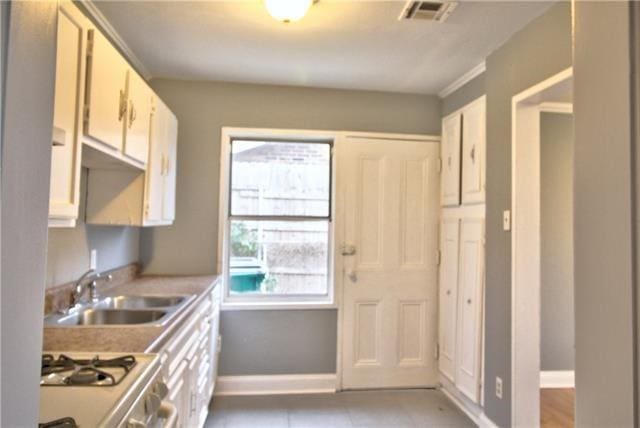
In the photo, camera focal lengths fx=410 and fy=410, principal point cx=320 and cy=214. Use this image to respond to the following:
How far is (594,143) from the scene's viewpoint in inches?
22.8

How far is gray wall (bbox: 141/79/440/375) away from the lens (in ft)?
10.5

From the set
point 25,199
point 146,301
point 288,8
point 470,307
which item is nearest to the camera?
point 25,199

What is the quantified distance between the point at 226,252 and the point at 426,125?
1970 mm

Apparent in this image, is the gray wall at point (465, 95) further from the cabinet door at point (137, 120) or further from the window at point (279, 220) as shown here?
the cabinet door at point (137, 120)

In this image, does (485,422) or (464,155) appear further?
(464,155)

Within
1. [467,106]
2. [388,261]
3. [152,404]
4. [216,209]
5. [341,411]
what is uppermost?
[467,106]

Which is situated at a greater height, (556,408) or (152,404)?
(152,404)

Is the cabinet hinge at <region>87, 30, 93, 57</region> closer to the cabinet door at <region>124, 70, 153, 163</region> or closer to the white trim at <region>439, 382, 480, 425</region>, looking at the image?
the cabinet door at <region>124, 70, 153, 163</region>

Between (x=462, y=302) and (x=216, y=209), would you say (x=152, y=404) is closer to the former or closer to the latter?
(x=216, y=209)

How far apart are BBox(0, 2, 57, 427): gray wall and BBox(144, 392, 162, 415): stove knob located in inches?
24.7

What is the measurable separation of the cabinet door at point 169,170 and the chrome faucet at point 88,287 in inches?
23.4

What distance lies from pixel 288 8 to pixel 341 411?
8.55 feet

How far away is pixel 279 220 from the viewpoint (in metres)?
3.42

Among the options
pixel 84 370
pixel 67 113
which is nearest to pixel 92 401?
pixel 84 370
